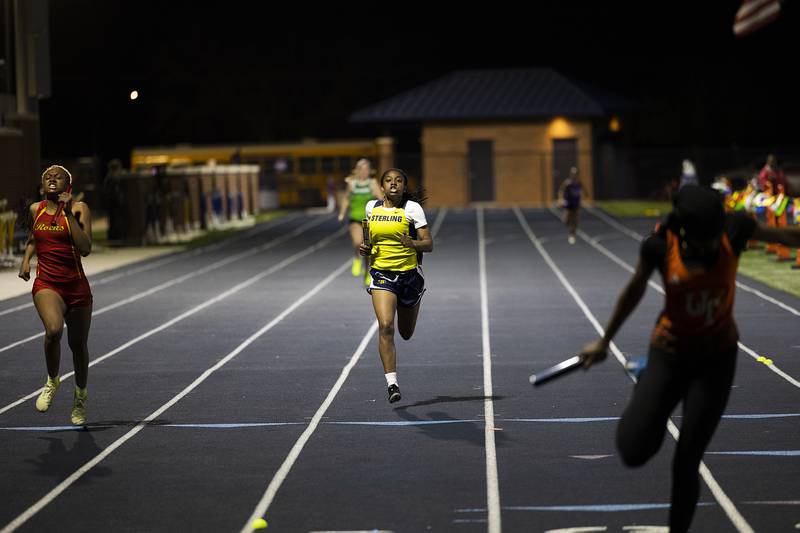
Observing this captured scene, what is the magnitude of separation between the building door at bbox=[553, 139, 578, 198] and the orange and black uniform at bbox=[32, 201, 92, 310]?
172 ft

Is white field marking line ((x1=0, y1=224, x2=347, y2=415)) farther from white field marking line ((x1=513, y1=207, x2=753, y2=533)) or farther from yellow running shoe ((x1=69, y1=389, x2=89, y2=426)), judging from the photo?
white field marking line ((x1=513, y1=207, x2=753, y2=533))

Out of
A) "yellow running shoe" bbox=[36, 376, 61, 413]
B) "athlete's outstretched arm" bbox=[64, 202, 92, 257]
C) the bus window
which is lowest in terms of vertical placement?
"yellow running shoe" bbox=[36, 376, 61, 413]

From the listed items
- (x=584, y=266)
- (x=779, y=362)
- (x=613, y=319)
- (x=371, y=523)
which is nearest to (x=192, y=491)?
(x=371, y=523)

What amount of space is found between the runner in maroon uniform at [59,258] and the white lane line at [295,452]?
1.82 meters

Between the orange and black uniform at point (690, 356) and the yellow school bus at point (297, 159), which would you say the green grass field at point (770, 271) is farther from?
the yellow school bus at point (297, 159)

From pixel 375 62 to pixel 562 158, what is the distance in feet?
152

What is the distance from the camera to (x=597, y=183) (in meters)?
63.2

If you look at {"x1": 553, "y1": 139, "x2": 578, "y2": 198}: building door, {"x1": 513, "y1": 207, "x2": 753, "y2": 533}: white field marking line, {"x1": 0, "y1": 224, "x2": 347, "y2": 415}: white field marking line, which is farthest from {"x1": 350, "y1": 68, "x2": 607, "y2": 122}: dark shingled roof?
{"x1": 513, "y1": 207, "x2": 753, "y2": 533}: white field marking line

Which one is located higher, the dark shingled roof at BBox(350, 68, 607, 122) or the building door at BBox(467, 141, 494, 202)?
the dark shingled roof at BBox(350, 68, 607, 122)

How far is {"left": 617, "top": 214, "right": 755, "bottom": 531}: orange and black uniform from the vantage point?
255 inches

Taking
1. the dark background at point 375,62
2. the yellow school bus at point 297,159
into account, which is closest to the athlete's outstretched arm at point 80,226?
the yellow school bus at point 297,159

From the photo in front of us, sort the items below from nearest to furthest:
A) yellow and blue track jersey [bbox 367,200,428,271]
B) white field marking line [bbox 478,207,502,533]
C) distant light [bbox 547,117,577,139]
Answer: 1. white field marking line [bbox 478,207,502,533]
2. yellow and blue track jersey [bbox 367,200,428,271]
3. distant light [bbox 547,117,577,139]

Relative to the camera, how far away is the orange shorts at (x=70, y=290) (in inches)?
405

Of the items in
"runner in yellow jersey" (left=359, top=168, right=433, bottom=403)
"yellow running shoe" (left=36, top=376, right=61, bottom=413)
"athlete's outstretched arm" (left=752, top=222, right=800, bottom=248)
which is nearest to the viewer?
"athlete's outstretched arm" (left=752, top=222, right=800, bottom=248)
